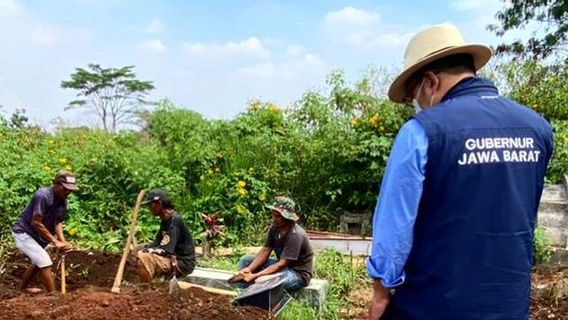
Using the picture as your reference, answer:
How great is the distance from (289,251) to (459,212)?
385 cm

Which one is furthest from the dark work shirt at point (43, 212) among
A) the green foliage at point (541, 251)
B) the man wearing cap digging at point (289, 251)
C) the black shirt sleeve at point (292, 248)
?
the green foliage at point (541, 251)

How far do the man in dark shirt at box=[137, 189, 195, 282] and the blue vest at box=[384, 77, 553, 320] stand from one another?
4.46 m

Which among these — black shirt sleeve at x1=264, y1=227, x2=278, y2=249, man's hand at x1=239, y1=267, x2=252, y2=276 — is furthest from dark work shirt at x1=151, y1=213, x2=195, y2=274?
black shirt sleeve at x1=264, y1=227, x2=278, y2=249

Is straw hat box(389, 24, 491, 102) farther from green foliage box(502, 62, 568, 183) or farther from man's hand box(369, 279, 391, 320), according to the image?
green foliage box(502, 62, 568, 183)

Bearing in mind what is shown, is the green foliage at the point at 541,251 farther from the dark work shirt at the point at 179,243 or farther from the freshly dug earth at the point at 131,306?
the dark work shirt at the point at 179,243

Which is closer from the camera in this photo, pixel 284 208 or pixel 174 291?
pixel 174 291

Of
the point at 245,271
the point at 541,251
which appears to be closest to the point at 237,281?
the point at 245,271

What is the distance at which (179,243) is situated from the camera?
6070 mm

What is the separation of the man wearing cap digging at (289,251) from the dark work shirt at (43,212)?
191 cm

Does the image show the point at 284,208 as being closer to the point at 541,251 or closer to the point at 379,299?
the point at 541,251

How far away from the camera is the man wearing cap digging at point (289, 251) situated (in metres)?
5.46

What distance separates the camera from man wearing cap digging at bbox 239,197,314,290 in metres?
5.46

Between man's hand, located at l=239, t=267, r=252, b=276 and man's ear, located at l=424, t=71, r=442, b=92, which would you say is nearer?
man's ear, located at l=424, t=71, r=442, b=92

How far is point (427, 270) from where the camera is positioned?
1.71 meters
